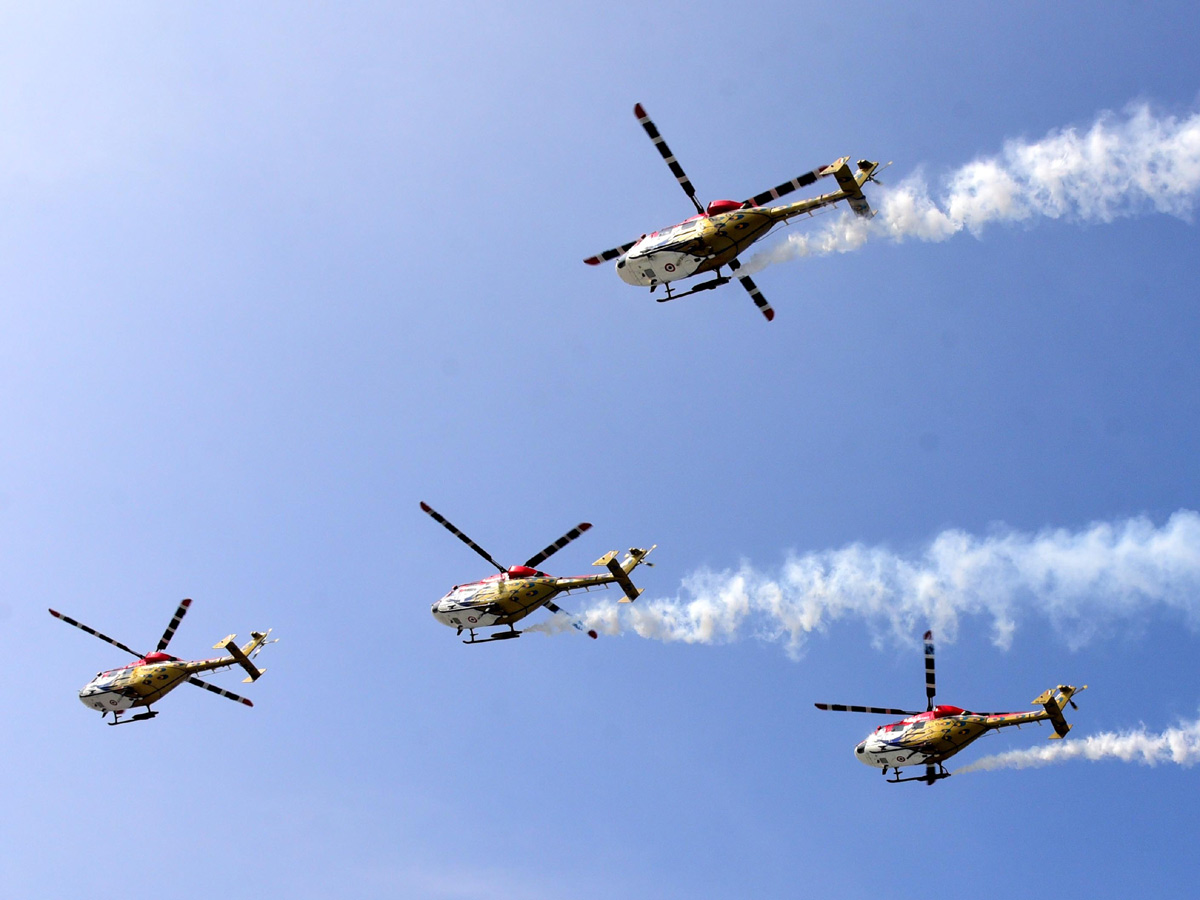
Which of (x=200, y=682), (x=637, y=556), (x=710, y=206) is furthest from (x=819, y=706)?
(x=200, y=682)

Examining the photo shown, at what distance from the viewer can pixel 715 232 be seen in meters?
35.8

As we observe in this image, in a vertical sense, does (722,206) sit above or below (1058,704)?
above

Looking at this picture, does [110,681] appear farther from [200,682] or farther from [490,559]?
[490,559]

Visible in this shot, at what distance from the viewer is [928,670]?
1644 inches

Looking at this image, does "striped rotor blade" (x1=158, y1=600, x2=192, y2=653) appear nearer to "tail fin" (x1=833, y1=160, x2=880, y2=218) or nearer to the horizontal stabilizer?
the horizontal stabilizer

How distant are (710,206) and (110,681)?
125 ft

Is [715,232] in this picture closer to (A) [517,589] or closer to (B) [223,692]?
(A) [517,589]

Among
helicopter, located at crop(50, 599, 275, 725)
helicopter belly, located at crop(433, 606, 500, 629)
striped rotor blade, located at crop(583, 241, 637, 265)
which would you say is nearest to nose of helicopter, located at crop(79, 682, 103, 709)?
helicopter, located at crop(50, 599, 275, 725)

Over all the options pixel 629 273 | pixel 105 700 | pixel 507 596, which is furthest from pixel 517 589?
pixel 105 700

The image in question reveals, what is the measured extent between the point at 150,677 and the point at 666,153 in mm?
36164

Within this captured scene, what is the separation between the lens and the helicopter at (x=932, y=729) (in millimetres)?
39562

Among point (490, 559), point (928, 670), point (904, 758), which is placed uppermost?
point (490, 559)

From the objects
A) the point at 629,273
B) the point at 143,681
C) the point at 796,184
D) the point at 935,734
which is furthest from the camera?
Result: the point at 143,681

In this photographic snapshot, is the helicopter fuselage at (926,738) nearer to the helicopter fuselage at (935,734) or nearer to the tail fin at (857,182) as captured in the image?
the helicopter fuselage at (935,734)
